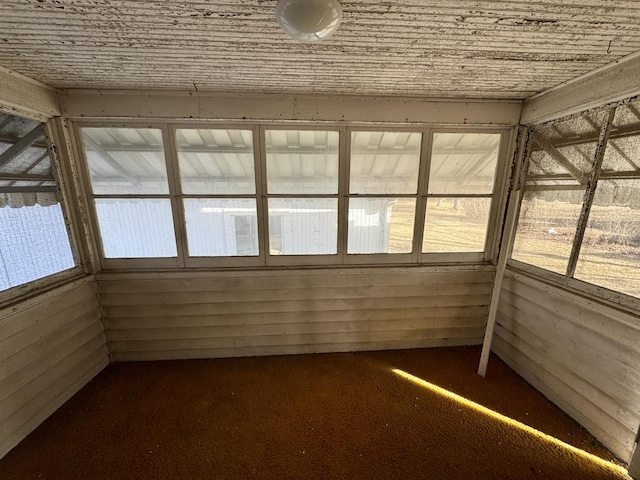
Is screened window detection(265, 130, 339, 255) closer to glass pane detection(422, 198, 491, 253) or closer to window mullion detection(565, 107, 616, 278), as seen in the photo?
glass pane detection(422, 198, 491, 253)

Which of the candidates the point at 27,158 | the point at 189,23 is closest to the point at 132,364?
the point at 27,158

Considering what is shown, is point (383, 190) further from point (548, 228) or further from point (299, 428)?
point (299, 428)

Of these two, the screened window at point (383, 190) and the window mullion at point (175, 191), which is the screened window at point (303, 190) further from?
the window mullion at point (175, 191)

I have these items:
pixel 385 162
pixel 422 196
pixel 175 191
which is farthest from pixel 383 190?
pixel 175 191

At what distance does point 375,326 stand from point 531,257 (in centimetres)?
143

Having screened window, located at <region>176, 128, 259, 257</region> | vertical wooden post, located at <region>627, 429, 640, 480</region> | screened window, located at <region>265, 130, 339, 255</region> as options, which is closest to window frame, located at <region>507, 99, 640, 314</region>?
vertical wooden post, located at <region>627, 429, 640, 480</region>

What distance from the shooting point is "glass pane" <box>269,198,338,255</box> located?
2.27 meters

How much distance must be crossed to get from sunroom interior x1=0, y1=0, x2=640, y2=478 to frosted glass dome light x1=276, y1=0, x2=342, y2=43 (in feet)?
0.48

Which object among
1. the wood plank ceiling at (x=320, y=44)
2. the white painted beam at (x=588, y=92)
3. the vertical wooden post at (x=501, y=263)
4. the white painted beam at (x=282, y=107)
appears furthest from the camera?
the vertical wooden post at (x=501, y=263)

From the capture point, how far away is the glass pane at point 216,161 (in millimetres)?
2125

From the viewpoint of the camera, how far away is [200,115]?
202 centimetres

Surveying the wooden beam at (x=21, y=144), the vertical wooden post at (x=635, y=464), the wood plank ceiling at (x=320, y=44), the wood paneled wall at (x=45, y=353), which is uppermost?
the wood plank ceiling at (x=320, y=44)

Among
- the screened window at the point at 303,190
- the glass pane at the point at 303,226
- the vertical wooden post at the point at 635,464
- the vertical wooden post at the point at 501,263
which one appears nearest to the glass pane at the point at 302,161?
the screened window at the point at 303,190

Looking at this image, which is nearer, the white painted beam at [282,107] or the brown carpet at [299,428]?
the brown carpet at [299,428]
